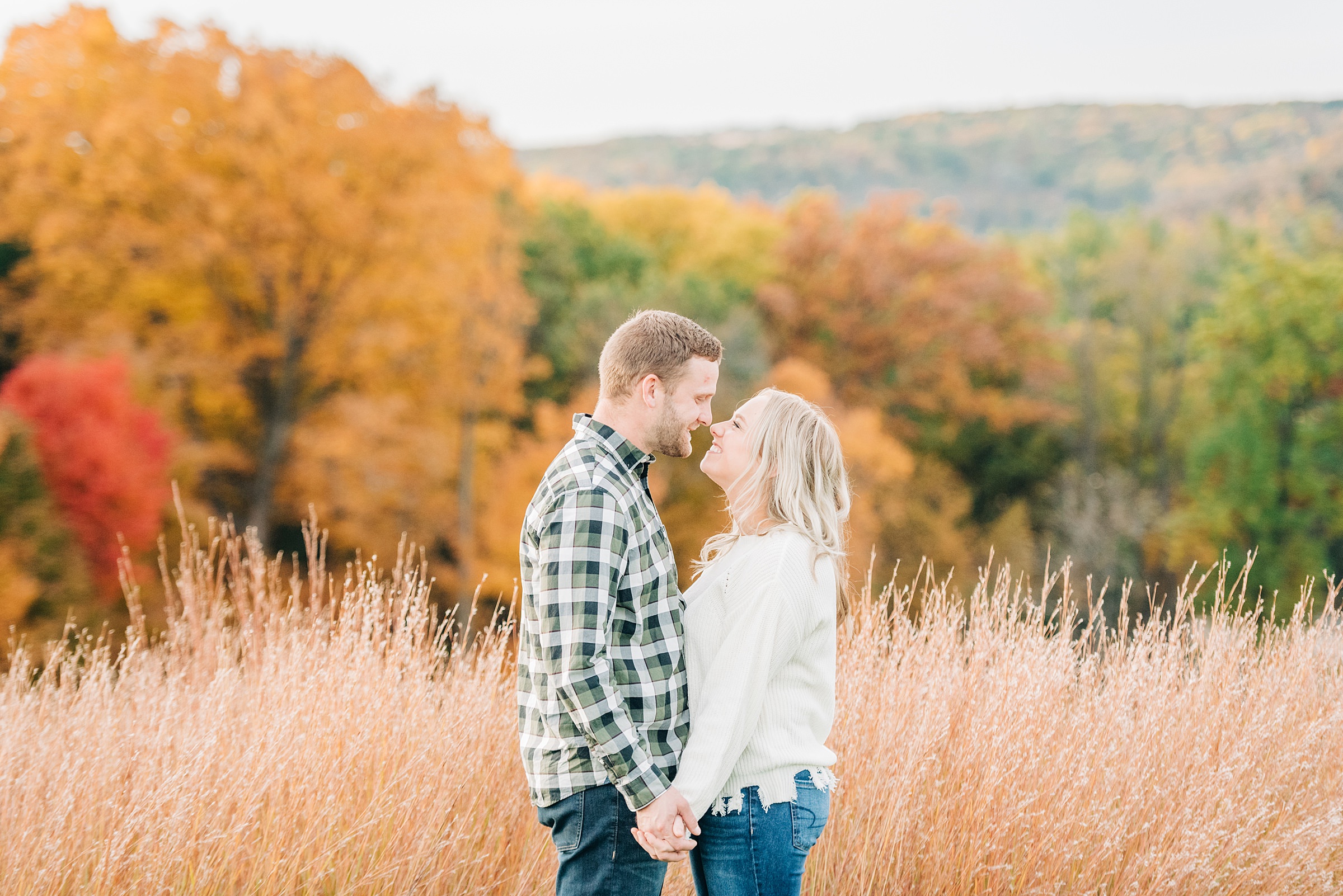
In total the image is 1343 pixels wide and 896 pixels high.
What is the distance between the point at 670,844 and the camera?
198 centimetres

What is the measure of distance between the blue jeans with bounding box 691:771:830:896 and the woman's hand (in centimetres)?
14

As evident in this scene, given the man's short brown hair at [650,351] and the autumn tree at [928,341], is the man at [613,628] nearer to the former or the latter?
the man's short brown hair at [650,351]

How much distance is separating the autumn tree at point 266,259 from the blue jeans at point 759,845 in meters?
18.3

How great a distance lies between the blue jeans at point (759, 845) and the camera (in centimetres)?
212

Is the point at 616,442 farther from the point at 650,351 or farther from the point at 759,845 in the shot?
the point at 759,845

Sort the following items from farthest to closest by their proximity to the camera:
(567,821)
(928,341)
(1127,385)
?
(1127,385), (928,341), (567,821)

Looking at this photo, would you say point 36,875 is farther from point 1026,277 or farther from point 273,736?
point 1026,277

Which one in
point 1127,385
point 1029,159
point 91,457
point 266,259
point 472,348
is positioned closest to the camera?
point 91,457

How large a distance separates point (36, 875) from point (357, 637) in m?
1.22

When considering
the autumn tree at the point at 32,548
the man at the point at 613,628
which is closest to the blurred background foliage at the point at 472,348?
the autumn tree at the point at 32,548

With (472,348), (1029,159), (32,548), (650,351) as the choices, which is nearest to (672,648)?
(650,351)

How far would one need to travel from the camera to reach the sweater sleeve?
6.70 ft

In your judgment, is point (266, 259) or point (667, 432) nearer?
point (667, 432)

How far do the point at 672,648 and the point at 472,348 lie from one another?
21.0 m
